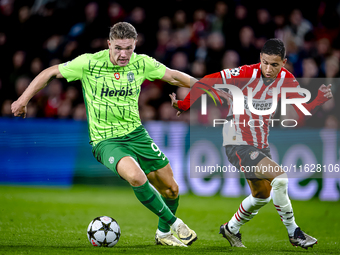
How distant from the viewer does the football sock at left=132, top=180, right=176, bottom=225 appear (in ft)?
15.4

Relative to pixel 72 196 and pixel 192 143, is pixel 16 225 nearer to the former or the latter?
pixel 72 196

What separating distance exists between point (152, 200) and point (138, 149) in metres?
0.58

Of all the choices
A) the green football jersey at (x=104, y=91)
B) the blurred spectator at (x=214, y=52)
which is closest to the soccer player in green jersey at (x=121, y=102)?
A: the green football jersey at (x=104, y=91)

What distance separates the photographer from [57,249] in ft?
14.9

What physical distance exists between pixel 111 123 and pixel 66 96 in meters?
5.28

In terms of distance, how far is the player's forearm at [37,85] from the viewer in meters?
4.81

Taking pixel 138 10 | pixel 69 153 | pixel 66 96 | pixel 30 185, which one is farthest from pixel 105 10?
pixel 30 185

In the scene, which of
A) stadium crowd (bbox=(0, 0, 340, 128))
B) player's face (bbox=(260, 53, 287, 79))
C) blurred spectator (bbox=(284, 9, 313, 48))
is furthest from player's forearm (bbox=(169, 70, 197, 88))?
blurred spectator (bbox=(284, 9, 313, 48))

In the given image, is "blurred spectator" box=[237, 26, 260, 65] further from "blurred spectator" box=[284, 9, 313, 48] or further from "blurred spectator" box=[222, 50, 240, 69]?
"blurred spectator" box=[284, 9, 313, 48]

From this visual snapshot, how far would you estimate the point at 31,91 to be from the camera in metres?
4.84

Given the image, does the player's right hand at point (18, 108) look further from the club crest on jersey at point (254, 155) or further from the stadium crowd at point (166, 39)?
the stadium crowd at point (166, 39)

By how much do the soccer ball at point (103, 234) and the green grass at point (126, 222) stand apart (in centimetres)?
9

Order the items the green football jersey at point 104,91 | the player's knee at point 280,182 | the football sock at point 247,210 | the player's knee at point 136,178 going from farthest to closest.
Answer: the football sock at point 247,210, the green football jersey at point 104,91, the player's knee at point 280,182, the player's knee at point 136,178

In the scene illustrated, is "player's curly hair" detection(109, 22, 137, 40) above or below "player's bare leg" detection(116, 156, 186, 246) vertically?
above
